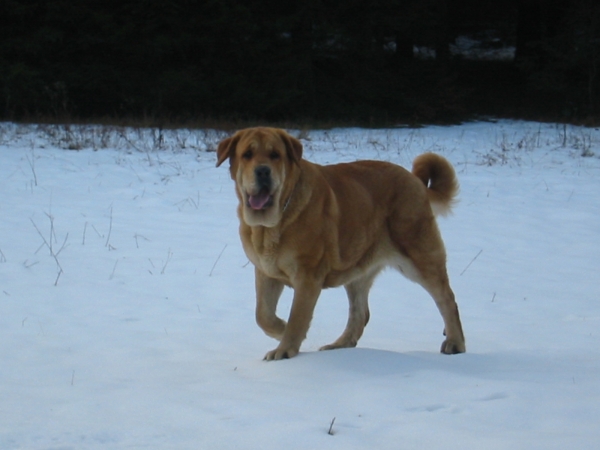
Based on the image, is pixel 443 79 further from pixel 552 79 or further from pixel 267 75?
pixel 267 75

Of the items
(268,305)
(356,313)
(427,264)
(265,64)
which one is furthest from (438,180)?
(265,64)

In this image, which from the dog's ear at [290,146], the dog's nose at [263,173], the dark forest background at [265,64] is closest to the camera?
the dog's nose at [263,173]

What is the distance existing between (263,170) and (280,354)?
3.57ft

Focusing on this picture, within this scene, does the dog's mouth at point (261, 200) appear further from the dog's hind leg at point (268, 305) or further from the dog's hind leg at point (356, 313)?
the dog's hind leg at point (356, 313)

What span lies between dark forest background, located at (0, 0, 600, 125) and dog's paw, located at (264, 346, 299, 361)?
49.6 feet

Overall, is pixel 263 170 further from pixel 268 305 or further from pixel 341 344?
pixel 341 344

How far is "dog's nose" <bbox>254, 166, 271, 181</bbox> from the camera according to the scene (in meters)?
4.27

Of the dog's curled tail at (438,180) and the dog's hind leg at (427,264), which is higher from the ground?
the dog's curled tail at (438,180)

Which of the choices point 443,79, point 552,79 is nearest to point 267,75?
point 443,79

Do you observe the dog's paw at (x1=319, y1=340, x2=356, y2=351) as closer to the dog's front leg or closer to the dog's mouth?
the dog's front leg

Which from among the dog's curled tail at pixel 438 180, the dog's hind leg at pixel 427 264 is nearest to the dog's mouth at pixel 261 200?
the dog's hind leg at pixel 427 264

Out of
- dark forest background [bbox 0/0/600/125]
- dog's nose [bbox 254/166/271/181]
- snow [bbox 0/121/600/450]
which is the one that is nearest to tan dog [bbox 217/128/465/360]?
dog's nose [bbox 254/166/271/181]

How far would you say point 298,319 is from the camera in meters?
4.40

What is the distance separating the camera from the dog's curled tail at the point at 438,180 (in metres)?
5.53
